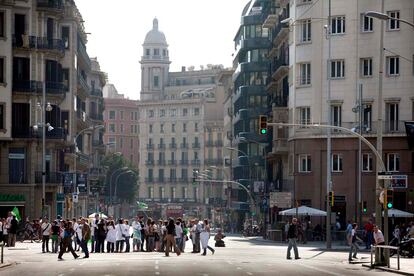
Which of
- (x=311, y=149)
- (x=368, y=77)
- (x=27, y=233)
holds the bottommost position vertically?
(x=27, y=233)

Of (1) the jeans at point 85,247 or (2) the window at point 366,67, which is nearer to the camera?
(1) the jeans at point 85,247

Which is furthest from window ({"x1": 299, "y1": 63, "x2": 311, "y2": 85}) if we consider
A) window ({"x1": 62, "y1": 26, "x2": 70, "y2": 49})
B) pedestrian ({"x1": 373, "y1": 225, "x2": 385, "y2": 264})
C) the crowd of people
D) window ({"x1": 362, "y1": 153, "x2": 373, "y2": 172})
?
pedestrian ({"x1": 373, "y1": 225, "x2": 385, "y2": 264})

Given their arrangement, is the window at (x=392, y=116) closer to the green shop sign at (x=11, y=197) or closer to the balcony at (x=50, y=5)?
the balcony at (x=50, y=5)

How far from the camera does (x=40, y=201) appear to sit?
84.3 metres

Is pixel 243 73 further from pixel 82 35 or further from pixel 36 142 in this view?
pixel 36 142

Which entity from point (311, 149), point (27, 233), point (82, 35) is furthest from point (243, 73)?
point (27, 233)

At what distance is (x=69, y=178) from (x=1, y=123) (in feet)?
21.2

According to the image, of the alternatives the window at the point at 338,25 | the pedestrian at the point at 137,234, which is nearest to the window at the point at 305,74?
the window at the point at 338,25

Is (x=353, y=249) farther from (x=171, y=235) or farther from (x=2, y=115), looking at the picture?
(x=2, y=115)

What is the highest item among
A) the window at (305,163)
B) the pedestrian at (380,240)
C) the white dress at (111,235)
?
the window at (305,163)

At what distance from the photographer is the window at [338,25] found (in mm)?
81250

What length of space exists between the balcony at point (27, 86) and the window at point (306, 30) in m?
19.3

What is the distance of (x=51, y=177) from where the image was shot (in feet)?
282

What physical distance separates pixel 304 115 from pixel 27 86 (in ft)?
65.6
